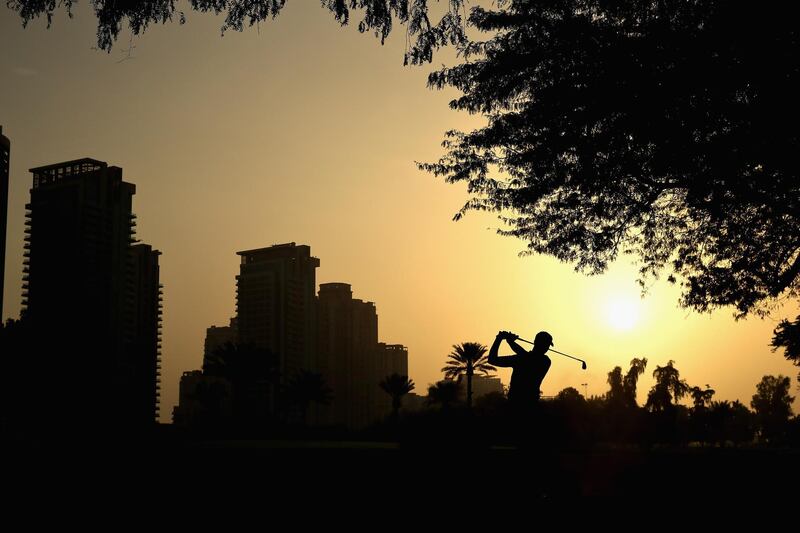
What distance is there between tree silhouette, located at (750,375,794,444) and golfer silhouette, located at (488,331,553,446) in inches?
6546

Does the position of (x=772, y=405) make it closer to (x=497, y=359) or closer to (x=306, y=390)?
(x=306, y=390)

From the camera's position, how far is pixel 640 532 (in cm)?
732

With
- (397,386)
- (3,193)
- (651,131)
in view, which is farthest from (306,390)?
(651,131)

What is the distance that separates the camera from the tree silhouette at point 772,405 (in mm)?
165750

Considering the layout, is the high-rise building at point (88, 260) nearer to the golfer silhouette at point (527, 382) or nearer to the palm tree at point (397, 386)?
the palm tree at point (397, 386)

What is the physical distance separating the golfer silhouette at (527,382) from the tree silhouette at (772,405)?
166 metres

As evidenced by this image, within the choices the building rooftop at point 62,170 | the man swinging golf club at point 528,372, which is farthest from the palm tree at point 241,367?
the building rooftop at point 62,170

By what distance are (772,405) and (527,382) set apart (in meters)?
182

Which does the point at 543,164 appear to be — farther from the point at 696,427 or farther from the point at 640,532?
the point at 696,427

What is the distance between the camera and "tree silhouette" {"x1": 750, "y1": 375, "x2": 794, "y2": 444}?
16575cm

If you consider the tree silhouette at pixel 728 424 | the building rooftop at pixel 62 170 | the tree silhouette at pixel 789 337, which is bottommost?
the tree silhouette at pixel 728 424

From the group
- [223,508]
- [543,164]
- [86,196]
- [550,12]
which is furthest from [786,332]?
[86,196]

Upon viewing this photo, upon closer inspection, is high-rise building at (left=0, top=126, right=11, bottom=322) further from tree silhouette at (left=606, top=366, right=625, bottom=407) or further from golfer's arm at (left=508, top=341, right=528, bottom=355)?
golfer's arm at (left=508, top=341, right=528, bottom=355)

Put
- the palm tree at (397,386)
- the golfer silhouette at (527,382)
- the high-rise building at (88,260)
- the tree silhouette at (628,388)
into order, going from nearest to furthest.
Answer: the golfer silhouette at (527,382) → the palm tree at (397,386) → the tree silhouette at (628,388) → the high-rise building at (88,260)
